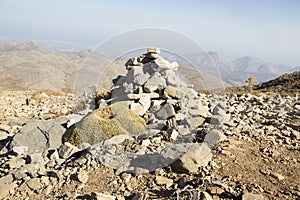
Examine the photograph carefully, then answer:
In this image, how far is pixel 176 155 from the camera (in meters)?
6.00

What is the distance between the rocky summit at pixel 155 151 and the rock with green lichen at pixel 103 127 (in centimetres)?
3

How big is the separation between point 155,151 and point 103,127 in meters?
1.96

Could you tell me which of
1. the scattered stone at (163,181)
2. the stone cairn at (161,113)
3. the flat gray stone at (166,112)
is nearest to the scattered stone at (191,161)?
the stone cairn at (161,113)

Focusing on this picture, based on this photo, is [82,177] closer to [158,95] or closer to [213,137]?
[213,137]

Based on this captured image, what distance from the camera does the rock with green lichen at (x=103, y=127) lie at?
313 inches

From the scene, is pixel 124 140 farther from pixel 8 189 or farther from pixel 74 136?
pixel 8 189

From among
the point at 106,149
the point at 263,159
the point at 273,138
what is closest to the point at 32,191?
the point at 106,149

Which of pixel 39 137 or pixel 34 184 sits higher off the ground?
pixel 39 137

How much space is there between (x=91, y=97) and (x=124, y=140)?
6002 mm

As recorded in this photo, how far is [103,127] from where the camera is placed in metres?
8.01

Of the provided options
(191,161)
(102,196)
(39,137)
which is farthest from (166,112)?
(102,196)

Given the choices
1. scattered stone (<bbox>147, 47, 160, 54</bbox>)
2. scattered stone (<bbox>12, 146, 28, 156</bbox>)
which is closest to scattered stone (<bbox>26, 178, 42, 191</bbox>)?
scattered stone (<bbox>12, 146, 28, 156</bbox>)

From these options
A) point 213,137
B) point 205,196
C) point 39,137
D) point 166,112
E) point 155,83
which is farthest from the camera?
point 155,83

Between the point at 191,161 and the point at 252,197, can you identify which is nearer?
the point at 252,197
